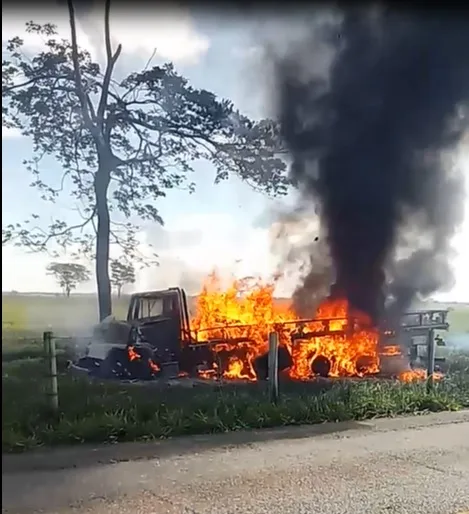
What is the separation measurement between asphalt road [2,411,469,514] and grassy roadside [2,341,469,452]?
0.22 metres

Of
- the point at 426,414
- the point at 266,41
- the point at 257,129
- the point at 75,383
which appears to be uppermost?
the point at 266,41

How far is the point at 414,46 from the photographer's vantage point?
23.6 feet

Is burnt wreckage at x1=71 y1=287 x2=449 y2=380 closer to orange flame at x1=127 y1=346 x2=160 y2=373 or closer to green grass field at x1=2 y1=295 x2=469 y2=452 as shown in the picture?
orange flame at x1=127 y1=346 x2=160 y2=373

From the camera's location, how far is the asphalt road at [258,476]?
141 inches

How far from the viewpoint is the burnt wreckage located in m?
5.87

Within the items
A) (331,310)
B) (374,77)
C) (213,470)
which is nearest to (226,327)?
(331,310)

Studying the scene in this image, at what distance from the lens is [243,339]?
6.70 metres

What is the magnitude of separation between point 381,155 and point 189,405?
10.9 ft

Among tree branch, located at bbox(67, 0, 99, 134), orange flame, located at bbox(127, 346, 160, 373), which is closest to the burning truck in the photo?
orange flame, located at bbox(127, 346, 160, 373)

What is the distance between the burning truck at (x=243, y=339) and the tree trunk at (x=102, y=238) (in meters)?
0.20

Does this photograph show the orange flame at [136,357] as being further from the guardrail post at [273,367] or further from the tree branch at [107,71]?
the tree branch at [107,71]

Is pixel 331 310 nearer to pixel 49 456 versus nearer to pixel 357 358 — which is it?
pixel 357 358

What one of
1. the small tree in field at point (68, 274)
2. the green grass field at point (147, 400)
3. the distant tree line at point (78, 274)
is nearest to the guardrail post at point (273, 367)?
the green grass field at point (147, 400)

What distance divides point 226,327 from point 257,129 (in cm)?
173
